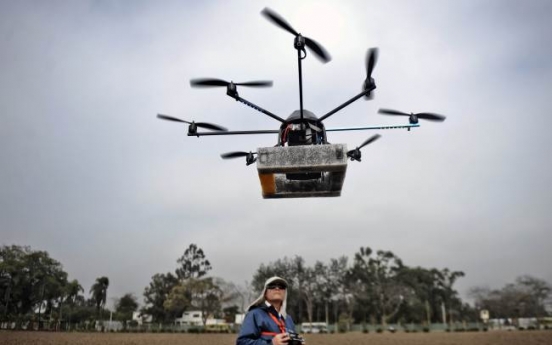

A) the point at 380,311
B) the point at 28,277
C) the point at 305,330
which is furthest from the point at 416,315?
the point at 28,277

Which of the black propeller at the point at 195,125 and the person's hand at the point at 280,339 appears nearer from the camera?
the person's hand at the point at 280,339

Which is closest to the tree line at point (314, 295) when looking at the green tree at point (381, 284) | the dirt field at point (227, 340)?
the green tree at point (381, 284)

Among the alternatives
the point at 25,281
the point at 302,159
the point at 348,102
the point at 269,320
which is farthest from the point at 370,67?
the point at 25,281

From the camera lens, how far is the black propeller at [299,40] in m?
4.51

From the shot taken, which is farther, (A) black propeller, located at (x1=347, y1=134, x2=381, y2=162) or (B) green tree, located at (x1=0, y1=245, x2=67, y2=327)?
(B) green tree, located at (x1=0, y1=245, x2=67, y2=327)

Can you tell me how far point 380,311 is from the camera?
78.1 m

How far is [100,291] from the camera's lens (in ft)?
306

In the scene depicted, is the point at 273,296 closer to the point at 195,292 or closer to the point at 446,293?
the point at 195,292

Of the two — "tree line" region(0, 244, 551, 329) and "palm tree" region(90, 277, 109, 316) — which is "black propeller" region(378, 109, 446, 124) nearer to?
"tree line" region(0, 244, 551, 329)

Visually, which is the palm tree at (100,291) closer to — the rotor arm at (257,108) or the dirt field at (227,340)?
the dirt field at (227,340)

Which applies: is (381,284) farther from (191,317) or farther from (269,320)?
(269,320)

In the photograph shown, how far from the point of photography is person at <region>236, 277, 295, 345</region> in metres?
3.39

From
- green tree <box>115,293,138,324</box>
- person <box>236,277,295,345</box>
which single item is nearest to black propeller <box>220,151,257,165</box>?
person <box>236,277,295,345</box>

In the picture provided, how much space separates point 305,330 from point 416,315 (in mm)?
26063
